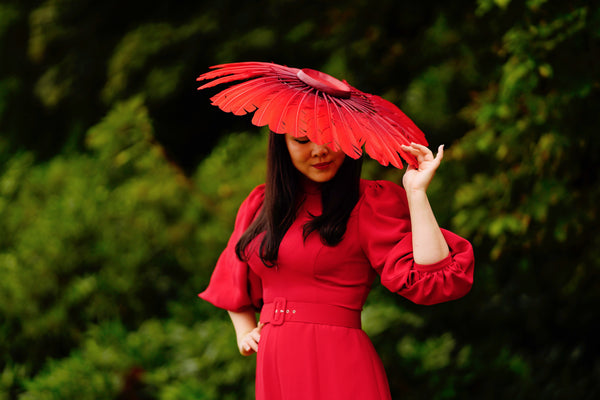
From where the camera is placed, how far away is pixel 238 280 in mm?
2154

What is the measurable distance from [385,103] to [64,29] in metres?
3.89

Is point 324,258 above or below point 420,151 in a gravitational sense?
below

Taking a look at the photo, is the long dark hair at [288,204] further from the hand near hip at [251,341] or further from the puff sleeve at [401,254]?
the hand near hip at [251,341]

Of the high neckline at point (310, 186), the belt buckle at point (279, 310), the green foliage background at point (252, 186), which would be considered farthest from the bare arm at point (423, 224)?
the green foliage background at point (252, 186)

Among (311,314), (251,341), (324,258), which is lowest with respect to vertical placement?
(251,341)

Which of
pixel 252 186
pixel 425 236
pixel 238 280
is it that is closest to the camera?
pixel 425 236

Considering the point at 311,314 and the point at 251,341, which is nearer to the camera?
the point at 311,314

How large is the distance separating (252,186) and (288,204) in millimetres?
2190

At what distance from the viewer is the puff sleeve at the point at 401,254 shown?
1.74 meters

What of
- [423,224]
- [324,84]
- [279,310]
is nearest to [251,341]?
[279,310]

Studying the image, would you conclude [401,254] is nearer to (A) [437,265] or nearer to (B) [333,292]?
(A) [437,265]

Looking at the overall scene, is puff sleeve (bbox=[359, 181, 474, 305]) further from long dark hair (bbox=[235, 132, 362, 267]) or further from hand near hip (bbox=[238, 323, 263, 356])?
hand near hip (bbox=[238, 323, 263, 356])

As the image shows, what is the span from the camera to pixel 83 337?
4.42 m

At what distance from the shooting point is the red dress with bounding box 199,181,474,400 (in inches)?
74.5
